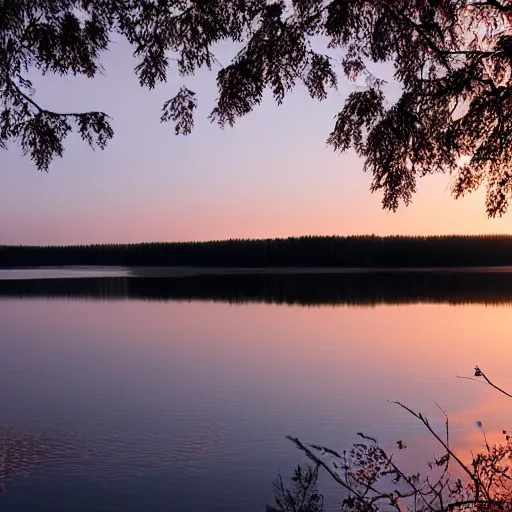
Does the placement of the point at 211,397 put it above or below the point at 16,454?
above

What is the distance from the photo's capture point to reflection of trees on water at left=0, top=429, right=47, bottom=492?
1354 centimetres

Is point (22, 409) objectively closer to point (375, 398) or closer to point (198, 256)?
point (375, 398)

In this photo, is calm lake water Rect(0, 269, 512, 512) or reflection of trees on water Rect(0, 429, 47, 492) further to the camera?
reflection of trees on water Rect(0, 429, 47, 492)

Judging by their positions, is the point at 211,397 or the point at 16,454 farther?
the point at 211,397

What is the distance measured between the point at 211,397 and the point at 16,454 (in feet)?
21.5

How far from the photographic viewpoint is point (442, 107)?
12836 mm

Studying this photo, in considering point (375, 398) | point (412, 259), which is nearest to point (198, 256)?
point (412, 259)

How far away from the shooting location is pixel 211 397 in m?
20.7

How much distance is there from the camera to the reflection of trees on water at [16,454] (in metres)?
13.5

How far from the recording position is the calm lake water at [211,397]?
1310cm

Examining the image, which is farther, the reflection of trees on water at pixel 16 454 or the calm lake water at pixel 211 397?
the reflection of trees on water at pixel 16 454

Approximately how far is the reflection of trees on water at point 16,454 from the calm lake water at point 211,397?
4cm

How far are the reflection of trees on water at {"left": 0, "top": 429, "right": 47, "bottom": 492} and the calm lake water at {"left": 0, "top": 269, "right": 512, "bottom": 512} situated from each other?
0.04 m

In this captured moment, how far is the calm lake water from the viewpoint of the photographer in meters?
13.1
